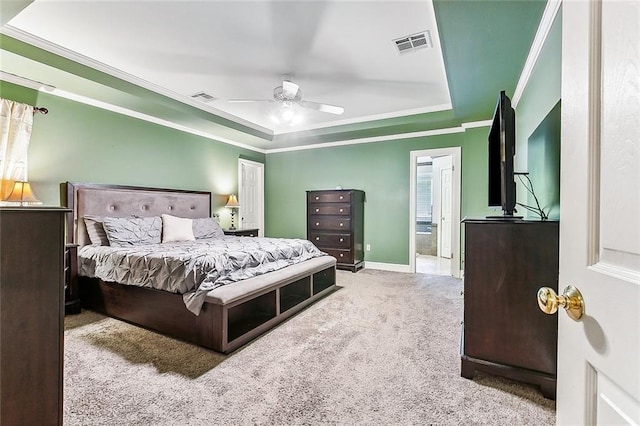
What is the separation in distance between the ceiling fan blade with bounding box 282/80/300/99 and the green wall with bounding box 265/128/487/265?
2442 millimetres

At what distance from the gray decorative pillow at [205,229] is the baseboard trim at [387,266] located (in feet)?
8.53

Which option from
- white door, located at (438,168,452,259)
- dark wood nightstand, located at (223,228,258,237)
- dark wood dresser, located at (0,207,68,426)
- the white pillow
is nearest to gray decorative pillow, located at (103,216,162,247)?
the white pillow

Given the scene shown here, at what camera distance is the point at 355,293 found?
373cm

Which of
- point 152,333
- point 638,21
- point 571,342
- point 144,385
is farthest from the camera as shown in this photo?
point 152,333

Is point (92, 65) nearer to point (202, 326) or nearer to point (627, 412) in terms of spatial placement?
point (202, 326)

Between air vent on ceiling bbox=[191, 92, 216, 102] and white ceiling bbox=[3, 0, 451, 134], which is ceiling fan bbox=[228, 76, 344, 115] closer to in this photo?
white ceiling bbox=[3, 0, 451, 134]

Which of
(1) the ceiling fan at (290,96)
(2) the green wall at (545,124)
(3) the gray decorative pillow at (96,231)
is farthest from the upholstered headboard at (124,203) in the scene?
(2) the green wall at (545,124)

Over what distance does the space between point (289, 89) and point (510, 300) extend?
2686mm

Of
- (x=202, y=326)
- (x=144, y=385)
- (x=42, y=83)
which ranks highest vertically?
(x=42, y=83)

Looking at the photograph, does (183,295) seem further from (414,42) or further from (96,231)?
(414,42)

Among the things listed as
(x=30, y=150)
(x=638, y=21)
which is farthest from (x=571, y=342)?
(x=30, y=150)

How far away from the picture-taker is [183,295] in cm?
236

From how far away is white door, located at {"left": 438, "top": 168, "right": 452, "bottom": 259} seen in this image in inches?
269

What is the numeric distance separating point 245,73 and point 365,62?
4.20 ft
